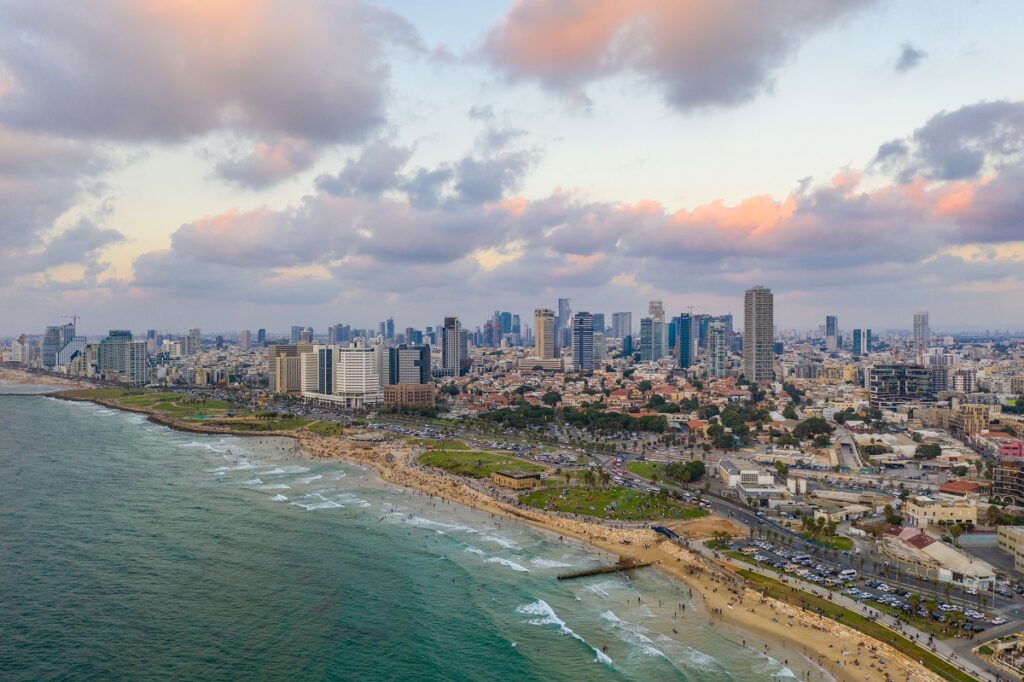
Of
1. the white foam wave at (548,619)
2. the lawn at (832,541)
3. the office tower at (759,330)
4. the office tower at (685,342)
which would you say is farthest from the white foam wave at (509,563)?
the office tower at (685,342)

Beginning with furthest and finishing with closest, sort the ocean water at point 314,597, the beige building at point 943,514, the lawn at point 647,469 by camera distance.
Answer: the lawn at point 647,469
the beige building at point 943,514
the ocean water at point 314,597

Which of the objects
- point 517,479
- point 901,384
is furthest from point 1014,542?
point 901,384

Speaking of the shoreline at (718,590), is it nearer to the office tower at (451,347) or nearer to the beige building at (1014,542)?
the beige building at (1014,542)

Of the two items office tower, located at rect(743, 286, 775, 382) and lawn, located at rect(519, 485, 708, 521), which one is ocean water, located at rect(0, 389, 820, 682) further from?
office tower, located at rect(743, 286, 775, 382)

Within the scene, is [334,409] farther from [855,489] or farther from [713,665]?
[713,665]

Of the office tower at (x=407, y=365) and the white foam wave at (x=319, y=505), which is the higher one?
the office tower at (x=407, y=365)

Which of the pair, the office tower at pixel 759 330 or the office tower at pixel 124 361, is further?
the office tower at pixel 124 361

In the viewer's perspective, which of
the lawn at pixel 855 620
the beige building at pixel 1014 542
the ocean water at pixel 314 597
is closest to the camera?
the lawn at pixel 855 620
